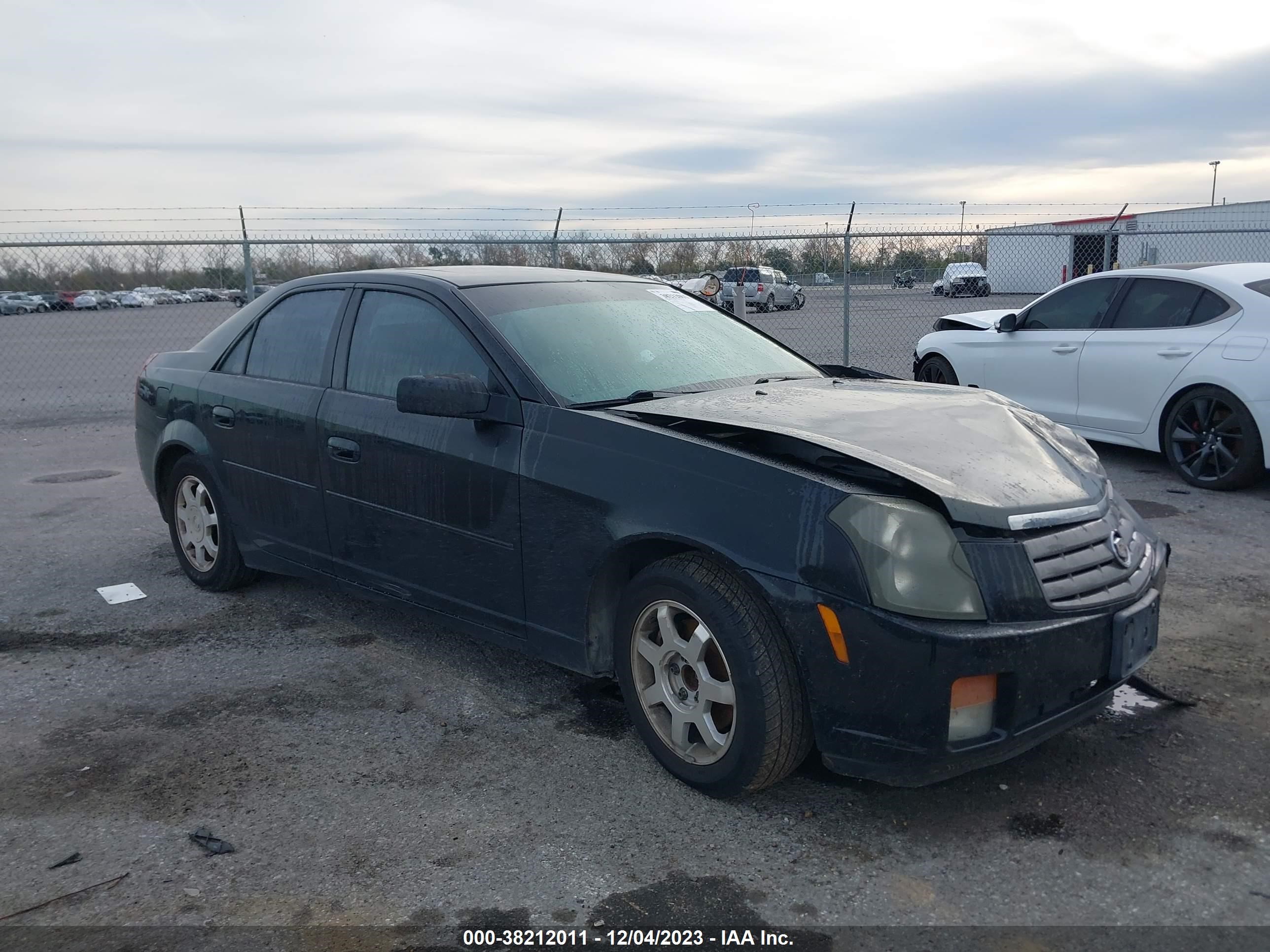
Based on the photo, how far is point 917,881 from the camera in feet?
8.98

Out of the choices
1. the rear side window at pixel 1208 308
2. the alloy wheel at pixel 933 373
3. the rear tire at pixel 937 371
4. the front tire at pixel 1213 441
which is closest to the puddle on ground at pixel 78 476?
the rear tire at pixel 937 371

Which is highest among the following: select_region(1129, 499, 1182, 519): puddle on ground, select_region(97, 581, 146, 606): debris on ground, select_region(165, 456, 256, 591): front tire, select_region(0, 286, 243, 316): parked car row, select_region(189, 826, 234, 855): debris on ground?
select_region(0, 286, 243, 316): parked car row

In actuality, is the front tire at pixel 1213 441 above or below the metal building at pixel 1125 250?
below

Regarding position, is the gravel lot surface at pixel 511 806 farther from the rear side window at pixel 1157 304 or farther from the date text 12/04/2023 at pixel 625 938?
the rear side window at pixel 1157 304

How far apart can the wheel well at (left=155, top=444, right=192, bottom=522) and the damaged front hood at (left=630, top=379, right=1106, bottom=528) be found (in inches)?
118

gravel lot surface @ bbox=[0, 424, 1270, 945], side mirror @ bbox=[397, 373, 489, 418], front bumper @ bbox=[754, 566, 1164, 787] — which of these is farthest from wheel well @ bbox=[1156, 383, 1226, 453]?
side mirror @ bbox=[397, 373, 489, 418]

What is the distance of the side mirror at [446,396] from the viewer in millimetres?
3588

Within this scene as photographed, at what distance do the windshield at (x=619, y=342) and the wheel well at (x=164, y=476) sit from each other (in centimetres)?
229

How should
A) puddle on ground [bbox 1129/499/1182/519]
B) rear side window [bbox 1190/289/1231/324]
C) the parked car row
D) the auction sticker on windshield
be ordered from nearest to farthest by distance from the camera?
1. the auction sticker on windshield
2. puddle on ground [bbox 1129/499/1182/519]
3. rear side window [bbox 1190/289/1231/324]
4. the parked car row

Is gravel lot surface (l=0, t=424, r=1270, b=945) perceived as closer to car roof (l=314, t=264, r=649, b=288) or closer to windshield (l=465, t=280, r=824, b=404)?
windshield (l=465, t=280, r=824, b=404)

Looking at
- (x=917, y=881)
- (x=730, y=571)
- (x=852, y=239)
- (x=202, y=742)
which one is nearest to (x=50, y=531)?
(x=202, y=742)

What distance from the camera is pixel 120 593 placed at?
5348 mm

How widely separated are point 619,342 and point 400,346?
894 millimetres

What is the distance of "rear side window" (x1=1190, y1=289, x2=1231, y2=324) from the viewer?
708 centimetres
